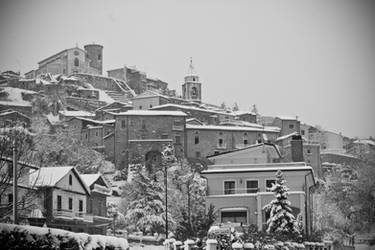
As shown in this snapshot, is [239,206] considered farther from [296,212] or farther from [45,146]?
[45,146]

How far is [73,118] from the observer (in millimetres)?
82250

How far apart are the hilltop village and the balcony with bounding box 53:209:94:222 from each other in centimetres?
8

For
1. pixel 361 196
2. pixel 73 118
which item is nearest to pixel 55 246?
A: pixel 361 196

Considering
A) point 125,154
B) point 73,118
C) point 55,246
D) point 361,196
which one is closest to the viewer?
point 55,246

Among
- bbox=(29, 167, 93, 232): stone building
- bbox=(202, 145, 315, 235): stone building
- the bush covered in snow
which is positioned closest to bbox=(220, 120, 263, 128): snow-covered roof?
bbox=(29, 167, 93, 232): stone building

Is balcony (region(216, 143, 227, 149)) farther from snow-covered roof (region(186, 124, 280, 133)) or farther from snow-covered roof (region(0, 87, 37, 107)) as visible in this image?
snow-covered roof (region(0, 87, 37, 107))

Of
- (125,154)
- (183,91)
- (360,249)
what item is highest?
(183,91)

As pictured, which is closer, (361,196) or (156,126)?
(361,196)

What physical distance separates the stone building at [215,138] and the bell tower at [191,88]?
29720 millimetres

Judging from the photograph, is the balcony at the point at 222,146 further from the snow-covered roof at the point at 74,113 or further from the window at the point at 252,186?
the window at the point at 252,186

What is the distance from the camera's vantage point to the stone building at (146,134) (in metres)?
75.2

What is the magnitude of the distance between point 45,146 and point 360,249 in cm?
Answer: 3917

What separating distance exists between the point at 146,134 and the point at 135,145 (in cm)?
230

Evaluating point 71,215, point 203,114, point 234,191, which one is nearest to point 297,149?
point 234,191
